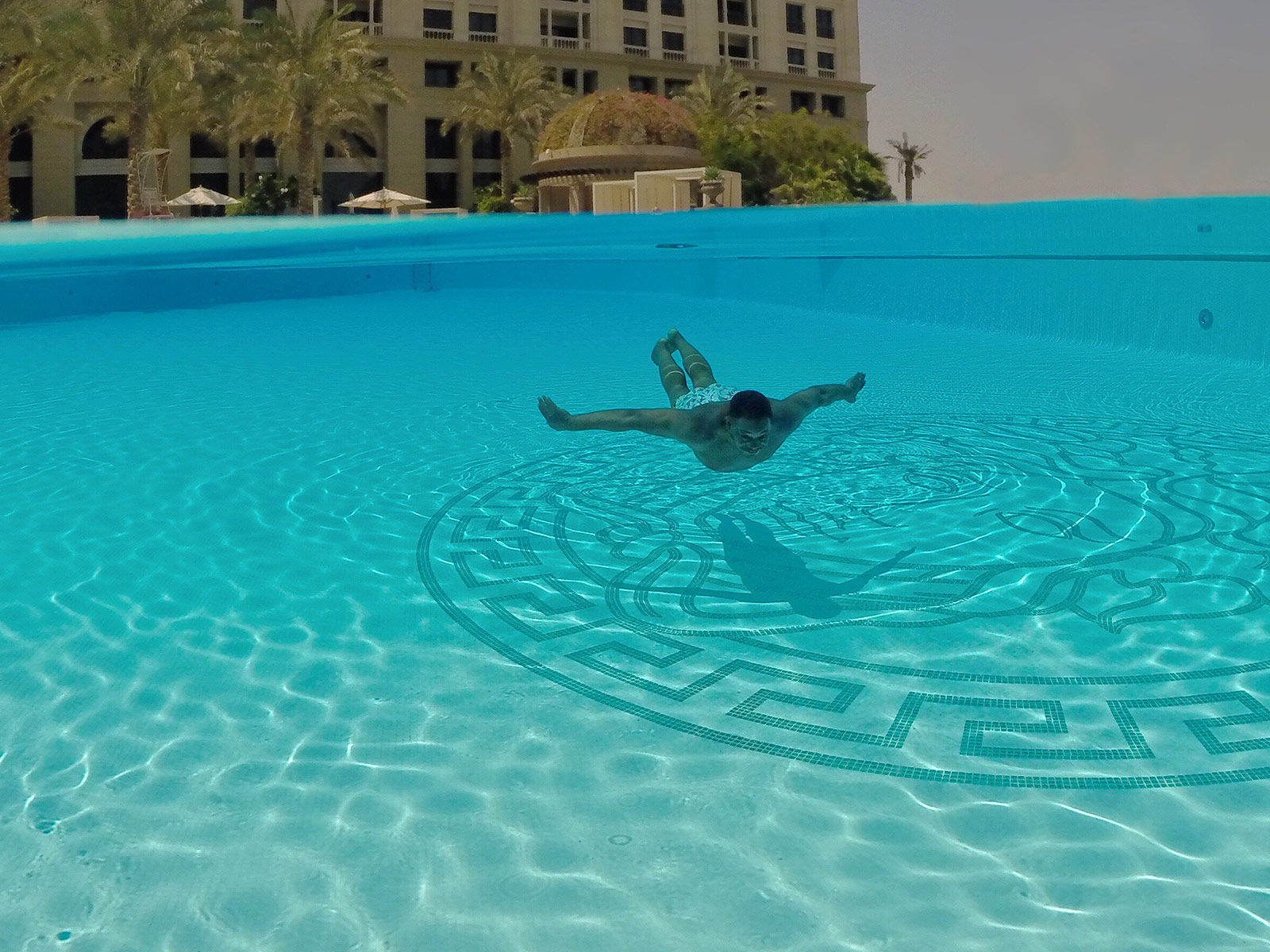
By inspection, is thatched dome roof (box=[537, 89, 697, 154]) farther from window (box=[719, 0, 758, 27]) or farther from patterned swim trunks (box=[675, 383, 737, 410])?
patterned swim trunks (box=[675, 383, 737, 410])

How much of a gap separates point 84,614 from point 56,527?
3.76 ft

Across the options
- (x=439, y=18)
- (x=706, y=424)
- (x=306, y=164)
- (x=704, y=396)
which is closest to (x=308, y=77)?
(x=306, y=164)

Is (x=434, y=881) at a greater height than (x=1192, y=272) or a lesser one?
lesser

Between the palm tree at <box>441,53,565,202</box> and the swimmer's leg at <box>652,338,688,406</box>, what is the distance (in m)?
35.5

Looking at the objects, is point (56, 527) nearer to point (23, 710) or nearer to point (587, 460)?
point (23, 710)

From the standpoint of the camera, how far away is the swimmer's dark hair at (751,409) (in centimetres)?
326

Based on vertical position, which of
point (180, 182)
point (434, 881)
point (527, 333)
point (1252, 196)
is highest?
point (180, 182)

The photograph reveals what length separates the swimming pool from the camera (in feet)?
6.31

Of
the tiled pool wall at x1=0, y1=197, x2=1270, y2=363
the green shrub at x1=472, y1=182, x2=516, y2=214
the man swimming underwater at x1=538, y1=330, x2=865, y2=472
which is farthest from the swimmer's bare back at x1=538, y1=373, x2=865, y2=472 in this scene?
the green shrub at x1=472, y1=182, x2=516, y2=214

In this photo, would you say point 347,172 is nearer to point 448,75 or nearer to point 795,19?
point 448,75

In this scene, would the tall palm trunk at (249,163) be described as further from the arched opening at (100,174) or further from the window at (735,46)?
the window at (735,46)

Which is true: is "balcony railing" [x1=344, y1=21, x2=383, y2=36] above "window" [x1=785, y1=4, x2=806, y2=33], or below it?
below

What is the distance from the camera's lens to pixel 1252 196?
30.1 ft

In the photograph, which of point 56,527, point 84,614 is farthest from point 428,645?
point 56,527
